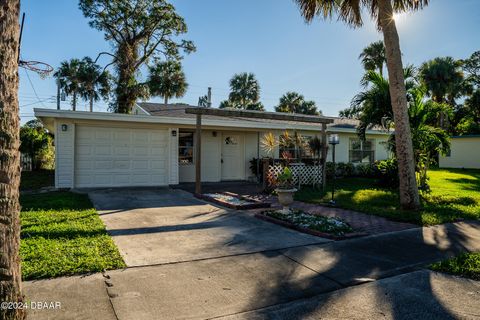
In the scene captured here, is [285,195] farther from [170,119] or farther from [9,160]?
[170,119]

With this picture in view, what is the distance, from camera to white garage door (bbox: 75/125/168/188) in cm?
1134

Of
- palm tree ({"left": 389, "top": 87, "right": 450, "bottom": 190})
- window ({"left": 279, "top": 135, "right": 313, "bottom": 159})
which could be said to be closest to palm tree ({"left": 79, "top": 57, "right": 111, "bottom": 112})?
window ({"left": 279, "top": 135, "right": 313, "bottom": 159})

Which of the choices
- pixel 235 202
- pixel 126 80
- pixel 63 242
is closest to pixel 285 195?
pixel 235 202

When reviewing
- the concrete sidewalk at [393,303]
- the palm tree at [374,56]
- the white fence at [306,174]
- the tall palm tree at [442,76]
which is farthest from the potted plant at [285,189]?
the tall palm tree at [442,76]

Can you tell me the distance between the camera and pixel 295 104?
38.2 m

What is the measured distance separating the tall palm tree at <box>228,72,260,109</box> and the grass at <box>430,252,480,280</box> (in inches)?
1309

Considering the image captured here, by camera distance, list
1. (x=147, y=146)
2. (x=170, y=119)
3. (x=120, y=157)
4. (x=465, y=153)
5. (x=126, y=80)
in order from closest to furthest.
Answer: (x=120, y=157)
(x=170, y=119)
(x=147, y=146)
(x=126, y=80)
(x=465, y=153)

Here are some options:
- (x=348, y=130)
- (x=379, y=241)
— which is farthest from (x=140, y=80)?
(x=379, y=241)

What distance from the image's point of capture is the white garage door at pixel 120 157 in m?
11.3

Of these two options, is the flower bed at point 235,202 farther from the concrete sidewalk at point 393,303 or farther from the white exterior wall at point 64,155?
the concrete sidewalk at point 393,303

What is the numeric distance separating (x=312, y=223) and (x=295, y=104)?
3302 cm

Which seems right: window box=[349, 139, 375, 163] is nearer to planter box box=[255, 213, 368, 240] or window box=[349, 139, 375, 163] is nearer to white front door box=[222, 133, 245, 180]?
white front door box=[222, 133, 245, 180]

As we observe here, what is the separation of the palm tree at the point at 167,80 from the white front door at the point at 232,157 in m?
13.7

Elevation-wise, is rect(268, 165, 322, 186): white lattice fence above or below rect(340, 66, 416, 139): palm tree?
below
